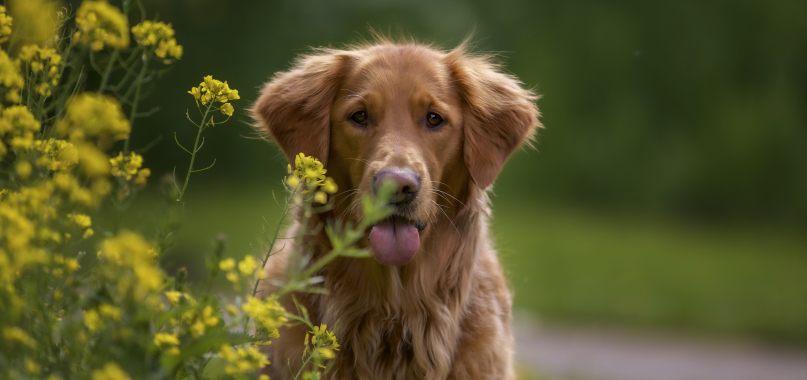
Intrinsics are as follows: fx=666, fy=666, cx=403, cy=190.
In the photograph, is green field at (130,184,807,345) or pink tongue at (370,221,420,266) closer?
pink tongue at (370,221,420,266)

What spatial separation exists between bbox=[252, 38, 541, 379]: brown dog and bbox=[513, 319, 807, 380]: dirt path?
311 cm

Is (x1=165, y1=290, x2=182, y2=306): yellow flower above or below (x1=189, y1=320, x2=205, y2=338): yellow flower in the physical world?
above

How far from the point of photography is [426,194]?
2629mm

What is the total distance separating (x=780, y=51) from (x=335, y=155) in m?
9.16

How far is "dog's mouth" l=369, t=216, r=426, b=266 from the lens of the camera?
2.56 meters

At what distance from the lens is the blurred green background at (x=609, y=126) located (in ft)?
31.9

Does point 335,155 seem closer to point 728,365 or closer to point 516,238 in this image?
point 728,365

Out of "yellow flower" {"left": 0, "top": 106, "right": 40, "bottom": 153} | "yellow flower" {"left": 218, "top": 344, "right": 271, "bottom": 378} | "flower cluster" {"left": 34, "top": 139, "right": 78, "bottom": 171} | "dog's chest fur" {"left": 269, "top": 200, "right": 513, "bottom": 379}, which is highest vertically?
"yellow flower" {"left": 0, "top": 106, "right": 40, "bottom": 153}

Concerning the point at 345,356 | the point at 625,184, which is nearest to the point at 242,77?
the point at 625,184

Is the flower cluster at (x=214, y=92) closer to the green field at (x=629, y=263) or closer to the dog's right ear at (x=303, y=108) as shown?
the dog's right ear at (x=303, y=108)

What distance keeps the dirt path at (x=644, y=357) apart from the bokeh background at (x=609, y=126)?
176 cm

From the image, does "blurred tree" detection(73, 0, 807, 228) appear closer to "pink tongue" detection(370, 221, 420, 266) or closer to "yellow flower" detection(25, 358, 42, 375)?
"pink tongue" detection(370, 221, 420, 266)

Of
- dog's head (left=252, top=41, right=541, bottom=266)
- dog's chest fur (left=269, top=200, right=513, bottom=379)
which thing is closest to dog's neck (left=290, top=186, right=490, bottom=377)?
dog's chest fur (left=269, top=200, right=513, bottom=379)

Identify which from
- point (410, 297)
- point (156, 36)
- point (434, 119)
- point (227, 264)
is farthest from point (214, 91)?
point (410, 297)
